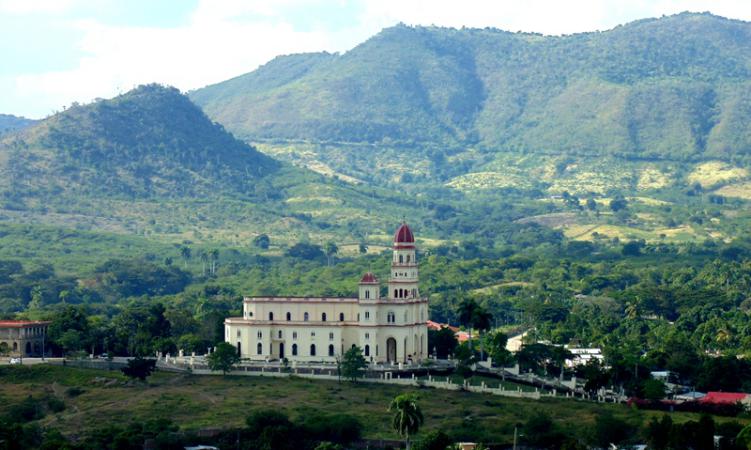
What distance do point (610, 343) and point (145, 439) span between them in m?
62.4

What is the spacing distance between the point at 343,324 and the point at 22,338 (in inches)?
967

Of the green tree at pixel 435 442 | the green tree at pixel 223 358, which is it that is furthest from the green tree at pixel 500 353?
the green tree at pixel 435 442

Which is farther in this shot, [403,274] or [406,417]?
[403,274]

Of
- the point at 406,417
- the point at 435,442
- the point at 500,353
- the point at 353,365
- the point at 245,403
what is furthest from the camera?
the point at 500,353

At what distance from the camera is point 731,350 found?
14650 cm

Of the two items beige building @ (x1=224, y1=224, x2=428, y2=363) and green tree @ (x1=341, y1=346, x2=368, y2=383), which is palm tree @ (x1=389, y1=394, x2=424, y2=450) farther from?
beige building @ (x1=224, y1=224, x2=428, y2=363)

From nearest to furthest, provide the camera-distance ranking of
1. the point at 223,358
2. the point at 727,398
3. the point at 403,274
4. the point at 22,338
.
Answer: the point at 727,398
the point at 223,358
the point at 403,274
the point at 22,338

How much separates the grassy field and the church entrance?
8.12 metres

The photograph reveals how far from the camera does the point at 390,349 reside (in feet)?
413

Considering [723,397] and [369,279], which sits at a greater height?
[369,279]

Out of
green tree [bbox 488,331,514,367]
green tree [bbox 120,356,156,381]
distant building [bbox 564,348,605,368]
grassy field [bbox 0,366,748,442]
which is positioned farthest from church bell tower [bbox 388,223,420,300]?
green tree [bbox 120,356,156,381]

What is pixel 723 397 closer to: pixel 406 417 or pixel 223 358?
pixel 406 417

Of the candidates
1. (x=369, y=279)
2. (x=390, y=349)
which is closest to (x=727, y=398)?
(x=390, y=349)

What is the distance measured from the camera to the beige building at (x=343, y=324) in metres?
125
